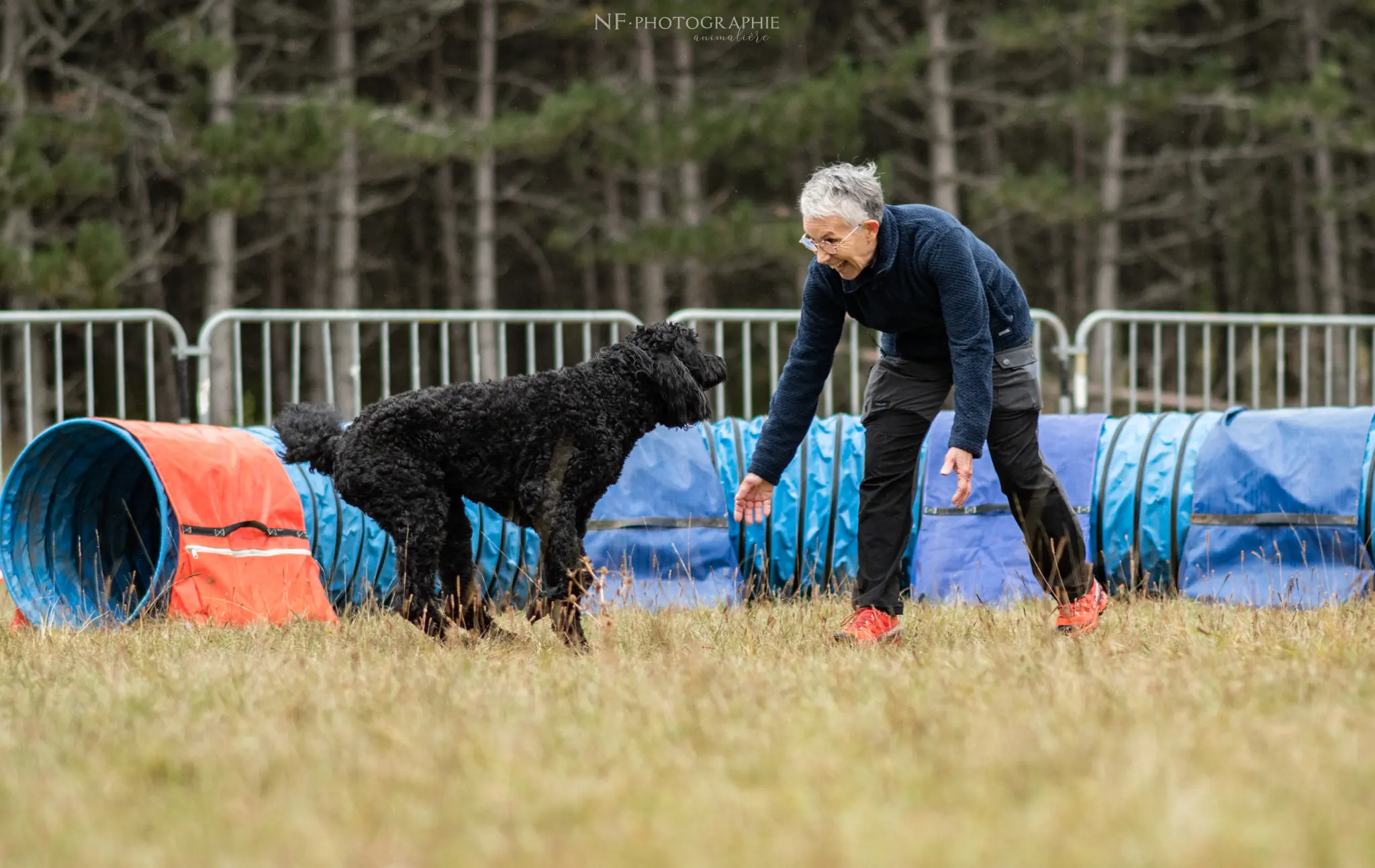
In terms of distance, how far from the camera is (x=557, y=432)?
419 cm

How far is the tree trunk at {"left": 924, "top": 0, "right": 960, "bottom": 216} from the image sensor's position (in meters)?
16.0

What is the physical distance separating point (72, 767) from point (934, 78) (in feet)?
49.3

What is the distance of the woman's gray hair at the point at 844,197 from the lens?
3957 mm

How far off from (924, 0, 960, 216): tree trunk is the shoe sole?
12.3 m

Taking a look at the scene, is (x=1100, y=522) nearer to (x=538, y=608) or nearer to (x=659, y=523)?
(x=659, y=523)

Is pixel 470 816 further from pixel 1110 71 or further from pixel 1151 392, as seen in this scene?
pixel 1110 71

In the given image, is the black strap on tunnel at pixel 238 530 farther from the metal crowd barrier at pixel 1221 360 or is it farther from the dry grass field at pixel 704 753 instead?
the metal crowd barrier at pixel 1221 360

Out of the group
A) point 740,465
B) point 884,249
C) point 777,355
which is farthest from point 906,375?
point 777,355

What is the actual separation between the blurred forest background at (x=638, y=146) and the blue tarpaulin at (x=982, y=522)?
28.2ft

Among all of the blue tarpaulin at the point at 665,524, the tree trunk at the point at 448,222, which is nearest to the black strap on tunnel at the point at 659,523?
the blue tarpaulin at the point at 665,524

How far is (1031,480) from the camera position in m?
4.25

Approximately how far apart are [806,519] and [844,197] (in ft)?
6.94

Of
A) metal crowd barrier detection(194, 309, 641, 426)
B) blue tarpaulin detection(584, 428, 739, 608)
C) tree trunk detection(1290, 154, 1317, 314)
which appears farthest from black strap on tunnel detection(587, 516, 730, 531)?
tree trunk detection(1290, 154, 1317, 314)

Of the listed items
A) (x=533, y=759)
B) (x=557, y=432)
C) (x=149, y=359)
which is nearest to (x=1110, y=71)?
(x=149, y=359)
